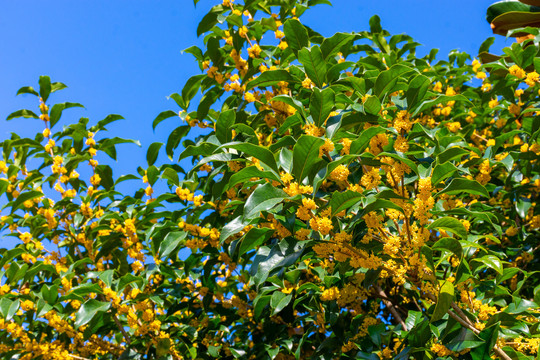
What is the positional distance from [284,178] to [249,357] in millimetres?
1592

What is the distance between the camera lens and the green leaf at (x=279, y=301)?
230 cm

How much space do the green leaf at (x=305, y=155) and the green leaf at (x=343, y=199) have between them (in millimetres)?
144

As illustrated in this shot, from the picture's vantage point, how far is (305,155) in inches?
67.6

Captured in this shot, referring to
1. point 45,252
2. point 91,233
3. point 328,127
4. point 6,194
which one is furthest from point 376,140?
point 6,194

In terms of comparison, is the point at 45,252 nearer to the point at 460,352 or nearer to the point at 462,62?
the point at 460,352

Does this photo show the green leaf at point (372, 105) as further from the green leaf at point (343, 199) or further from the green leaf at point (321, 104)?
the green leaf at point (343, 199)

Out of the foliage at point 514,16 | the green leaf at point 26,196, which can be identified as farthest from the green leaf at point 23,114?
the foliage at point 514,16

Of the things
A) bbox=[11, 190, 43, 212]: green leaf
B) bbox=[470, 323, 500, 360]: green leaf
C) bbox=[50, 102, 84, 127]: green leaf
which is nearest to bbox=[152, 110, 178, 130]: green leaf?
bbox=[11, 190, 43, 212]: green leaf

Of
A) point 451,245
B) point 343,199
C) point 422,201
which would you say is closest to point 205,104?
point 343,199

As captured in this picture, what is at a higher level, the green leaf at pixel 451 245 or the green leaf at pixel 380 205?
the green leaf at pixel 380 205

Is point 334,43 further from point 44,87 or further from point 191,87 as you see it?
point 44,87

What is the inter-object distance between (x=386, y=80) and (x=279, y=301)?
1.14 meters

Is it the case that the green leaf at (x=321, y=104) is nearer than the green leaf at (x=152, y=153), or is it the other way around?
the green leaf at (x=321, y=104)

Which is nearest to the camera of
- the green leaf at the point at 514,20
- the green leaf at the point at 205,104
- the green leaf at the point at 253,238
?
the green leaf at the point at 253,238
